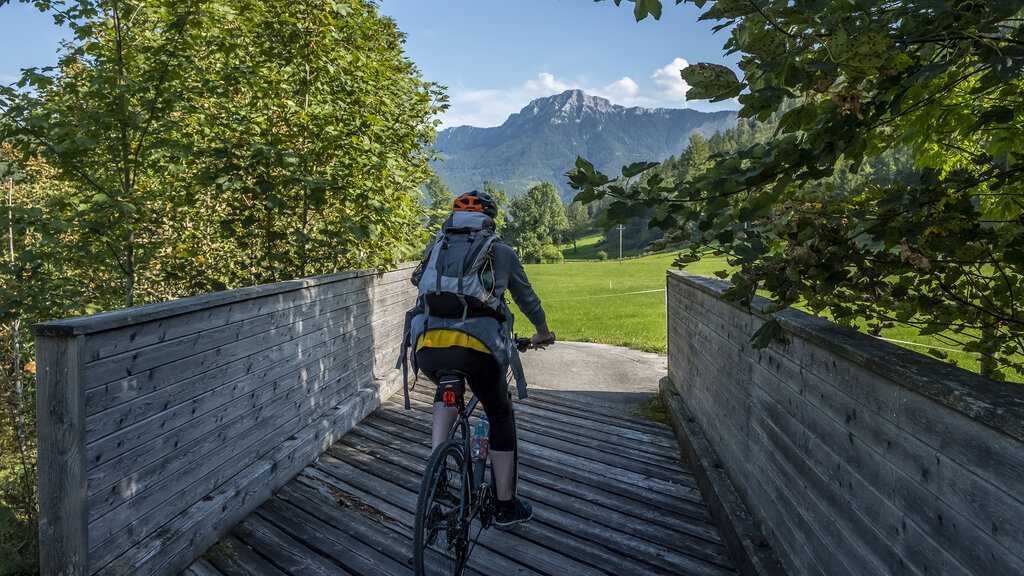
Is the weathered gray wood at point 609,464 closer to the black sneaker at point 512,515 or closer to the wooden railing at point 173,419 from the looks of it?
the black sneaker at point 512,515

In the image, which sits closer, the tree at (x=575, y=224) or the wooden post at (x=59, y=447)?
the wooden post at (x=59, y=447)

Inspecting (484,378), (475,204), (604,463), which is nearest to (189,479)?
(484,378)

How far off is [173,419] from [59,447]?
0.68 m

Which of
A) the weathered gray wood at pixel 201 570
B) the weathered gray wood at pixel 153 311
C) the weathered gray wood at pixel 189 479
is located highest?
the weathered gray wood at pixel 153 311

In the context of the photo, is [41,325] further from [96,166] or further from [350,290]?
[350,290]

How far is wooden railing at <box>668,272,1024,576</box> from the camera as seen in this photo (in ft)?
4.18

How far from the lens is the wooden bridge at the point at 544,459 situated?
5.09 feet

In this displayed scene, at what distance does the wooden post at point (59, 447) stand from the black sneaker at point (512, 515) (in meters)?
2.25

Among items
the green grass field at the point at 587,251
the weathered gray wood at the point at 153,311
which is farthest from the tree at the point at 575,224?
the weathered gray wood at the point at 153,311

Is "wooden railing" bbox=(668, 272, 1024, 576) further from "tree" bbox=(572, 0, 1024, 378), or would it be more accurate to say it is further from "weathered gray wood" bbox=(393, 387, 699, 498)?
"weathered gray wood" bbox=(393, 387, 699, 498)

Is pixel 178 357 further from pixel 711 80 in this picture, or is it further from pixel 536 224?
pixel 536 224

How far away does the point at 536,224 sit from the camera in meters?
97.9

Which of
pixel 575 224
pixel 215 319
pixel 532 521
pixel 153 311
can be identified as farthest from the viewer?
pixel 575 224

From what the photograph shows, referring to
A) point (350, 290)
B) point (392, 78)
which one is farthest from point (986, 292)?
point (392, 78)
